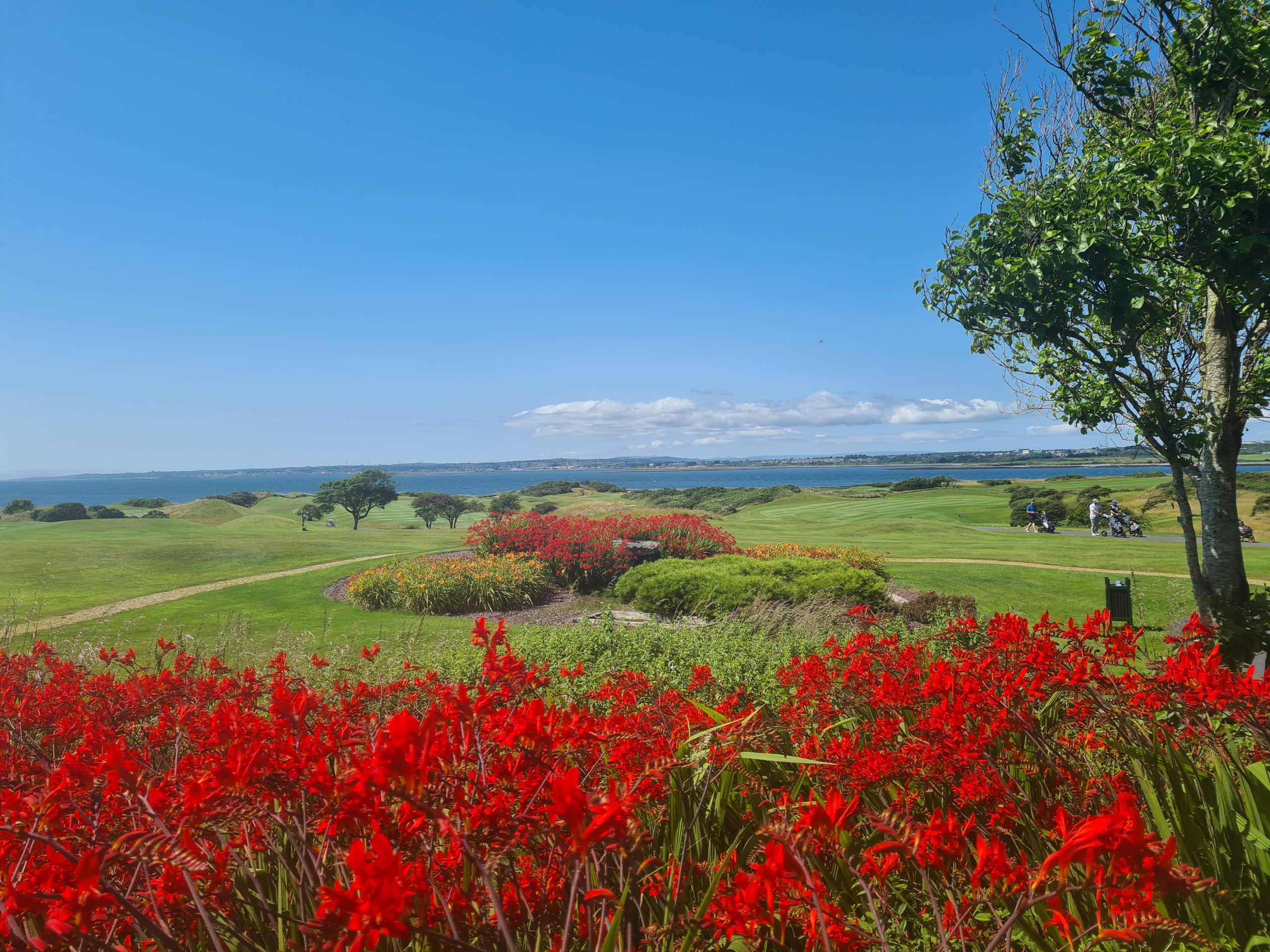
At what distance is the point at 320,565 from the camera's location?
34.8 ft

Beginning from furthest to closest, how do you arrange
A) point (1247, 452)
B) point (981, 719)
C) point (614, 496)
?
point (614, 496) → point (1247, 452) → point (981, 719)

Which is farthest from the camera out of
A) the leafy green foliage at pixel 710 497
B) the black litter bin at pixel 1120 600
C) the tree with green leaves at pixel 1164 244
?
the leafy green foliage at pixel 710 497

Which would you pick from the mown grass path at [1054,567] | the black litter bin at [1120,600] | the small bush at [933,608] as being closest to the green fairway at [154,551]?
the small bush at [933,608]

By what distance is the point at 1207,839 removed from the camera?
1716mm

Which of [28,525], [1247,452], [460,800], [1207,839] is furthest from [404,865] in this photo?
[28,525]

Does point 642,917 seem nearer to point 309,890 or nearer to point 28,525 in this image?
point 309,890

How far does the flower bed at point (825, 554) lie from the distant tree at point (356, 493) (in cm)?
1167

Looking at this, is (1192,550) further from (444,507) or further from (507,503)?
(444,507)

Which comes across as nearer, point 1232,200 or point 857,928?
point 857,928

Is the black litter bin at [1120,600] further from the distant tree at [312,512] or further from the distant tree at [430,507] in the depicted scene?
the distant tree at [430,507]

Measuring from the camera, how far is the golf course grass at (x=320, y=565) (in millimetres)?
7414

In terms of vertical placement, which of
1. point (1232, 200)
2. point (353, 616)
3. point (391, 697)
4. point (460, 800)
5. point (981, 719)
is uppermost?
point (1232, 200)

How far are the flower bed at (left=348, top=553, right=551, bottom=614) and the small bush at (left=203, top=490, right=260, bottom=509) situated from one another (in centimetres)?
564

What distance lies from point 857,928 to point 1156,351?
6933mm
